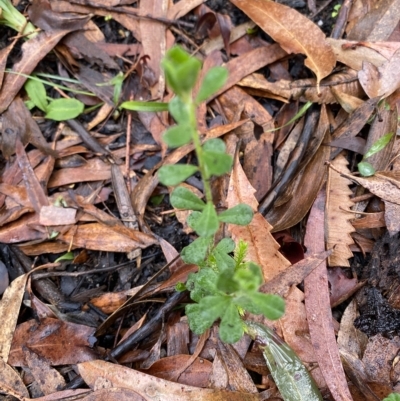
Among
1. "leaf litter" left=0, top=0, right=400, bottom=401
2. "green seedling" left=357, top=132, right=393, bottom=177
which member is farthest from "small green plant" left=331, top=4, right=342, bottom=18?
"green seedling" left=357, top=132, right=393, bottom=177

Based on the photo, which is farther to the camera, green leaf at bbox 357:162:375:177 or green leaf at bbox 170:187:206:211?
green leaf at bbox 357:162:375:177

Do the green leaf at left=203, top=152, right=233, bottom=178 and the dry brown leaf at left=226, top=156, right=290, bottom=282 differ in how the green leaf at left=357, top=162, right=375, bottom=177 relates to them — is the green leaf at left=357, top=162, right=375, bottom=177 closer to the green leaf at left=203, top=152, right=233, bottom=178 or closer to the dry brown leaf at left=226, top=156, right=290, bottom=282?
the dry brown leaf at left=226, top=156, right=290, bottom=282

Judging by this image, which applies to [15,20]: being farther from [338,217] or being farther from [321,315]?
[321,315]

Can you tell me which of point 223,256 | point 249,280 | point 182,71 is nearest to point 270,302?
point 249,280

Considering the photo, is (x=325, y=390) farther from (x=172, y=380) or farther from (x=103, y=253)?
(x=103, y=253)

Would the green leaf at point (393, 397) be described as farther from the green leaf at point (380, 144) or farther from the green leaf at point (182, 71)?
the green leaf at point (182, 71)
